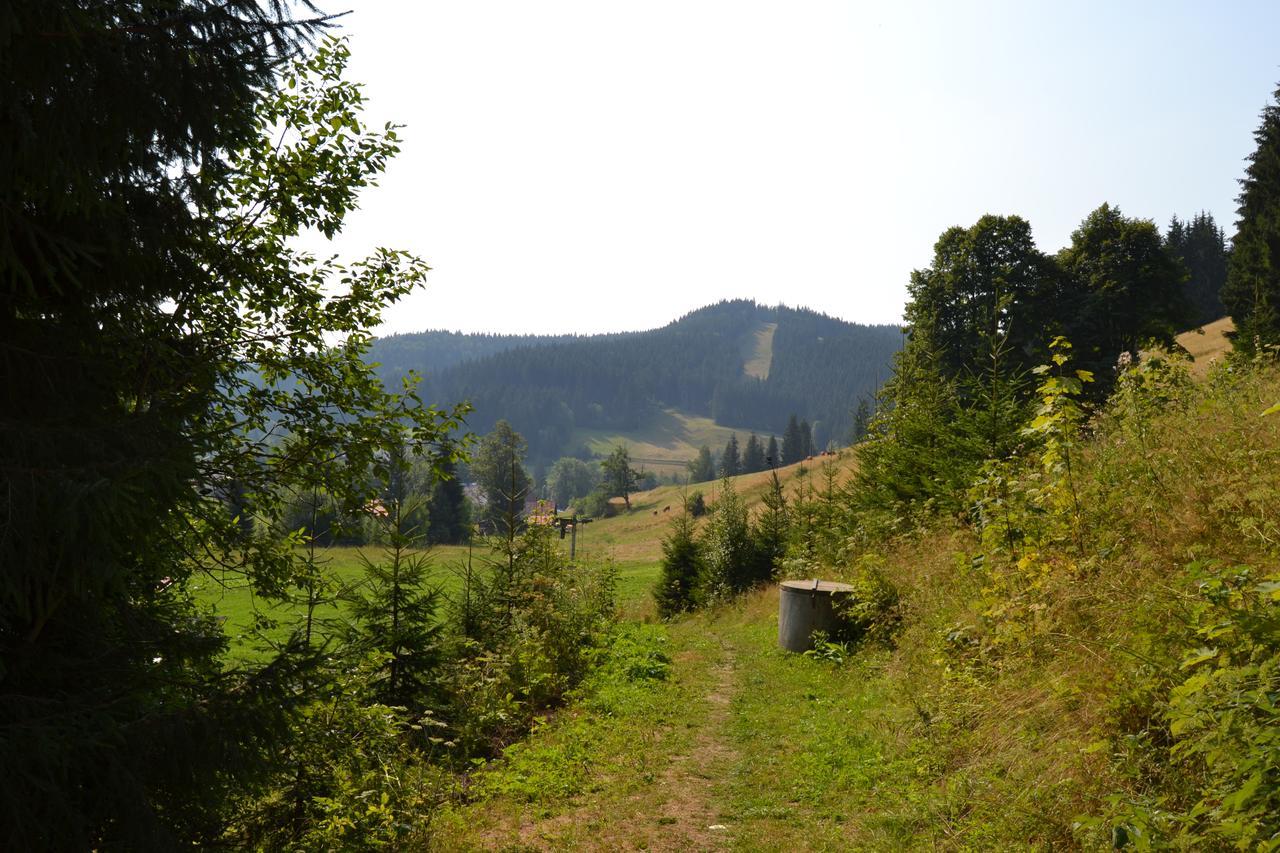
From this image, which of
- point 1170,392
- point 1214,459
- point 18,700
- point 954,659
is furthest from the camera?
point 1170,392

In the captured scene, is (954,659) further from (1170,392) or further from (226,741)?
(226,741)

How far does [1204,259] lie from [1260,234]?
54274 mm

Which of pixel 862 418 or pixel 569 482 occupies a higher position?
pixel 862 418

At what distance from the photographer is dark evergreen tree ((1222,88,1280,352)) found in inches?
1399

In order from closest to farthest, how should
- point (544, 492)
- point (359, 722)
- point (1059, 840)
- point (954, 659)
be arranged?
point (1059, 840), point (359, 722), point (954, 659), point (544, 492)

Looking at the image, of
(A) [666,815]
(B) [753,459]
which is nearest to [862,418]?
(A) [666,815]

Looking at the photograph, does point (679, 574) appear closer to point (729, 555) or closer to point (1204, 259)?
point (729, 555)

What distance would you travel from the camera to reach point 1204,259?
8050 cm

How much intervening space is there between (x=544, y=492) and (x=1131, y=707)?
184 meters

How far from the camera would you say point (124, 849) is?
3316mm

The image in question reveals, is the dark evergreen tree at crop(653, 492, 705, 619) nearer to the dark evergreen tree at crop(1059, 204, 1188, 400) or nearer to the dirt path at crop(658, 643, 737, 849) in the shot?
the dirt path at crop(658, 643, 737, 849)

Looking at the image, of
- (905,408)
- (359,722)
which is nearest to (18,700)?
(359,722)

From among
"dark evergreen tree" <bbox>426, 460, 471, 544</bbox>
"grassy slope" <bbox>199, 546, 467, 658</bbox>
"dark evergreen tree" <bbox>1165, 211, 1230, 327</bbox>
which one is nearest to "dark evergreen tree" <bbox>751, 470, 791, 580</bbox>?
"grassy slope" <bbox>199, 546, 467, 658</bbox>

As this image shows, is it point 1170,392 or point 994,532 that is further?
point 1170,392
